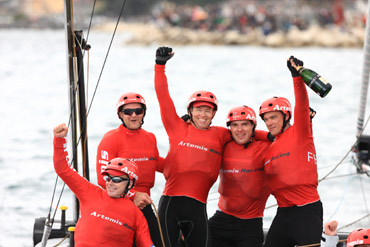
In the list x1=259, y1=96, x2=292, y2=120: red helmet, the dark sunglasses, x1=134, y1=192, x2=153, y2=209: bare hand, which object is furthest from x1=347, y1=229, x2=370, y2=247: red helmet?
the dark sunglasses

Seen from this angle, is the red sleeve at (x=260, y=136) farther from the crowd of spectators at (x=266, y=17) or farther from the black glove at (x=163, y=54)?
the crowd of spectators at (x=266, y=17)

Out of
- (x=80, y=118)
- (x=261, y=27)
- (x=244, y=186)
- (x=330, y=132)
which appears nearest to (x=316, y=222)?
(x=244, y=186)

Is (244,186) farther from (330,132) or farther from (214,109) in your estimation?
(330,132)

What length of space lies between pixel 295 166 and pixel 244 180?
0.40m

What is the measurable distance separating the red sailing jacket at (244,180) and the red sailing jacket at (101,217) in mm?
778

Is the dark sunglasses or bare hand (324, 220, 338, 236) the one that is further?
the dark sunglasses

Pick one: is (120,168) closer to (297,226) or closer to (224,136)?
(224,136)

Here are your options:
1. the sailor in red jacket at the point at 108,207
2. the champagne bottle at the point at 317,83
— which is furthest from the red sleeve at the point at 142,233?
the champagne bottle at the point at 317,83

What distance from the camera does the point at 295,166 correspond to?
4.30 m

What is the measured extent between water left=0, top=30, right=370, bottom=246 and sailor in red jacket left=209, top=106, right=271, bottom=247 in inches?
69.0

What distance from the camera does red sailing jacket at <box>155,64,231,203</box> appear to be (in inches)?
178

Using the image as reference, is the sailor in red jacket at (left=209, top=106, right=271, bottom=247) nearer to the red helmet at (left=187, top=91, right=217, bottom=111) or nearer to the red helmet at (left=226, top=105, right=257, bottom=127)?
the red helmet at (left=226, top=105, right=257, bottom=127)

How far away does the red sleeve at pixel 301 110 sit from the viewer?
416 centimetres

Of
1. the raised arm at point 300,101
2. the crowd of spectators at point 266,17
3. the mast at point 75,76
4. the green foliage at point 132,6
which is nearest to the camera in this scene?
the raised arm at point 300,101
